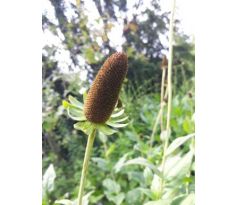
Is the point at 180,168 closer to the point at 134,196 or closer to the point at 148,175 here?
the point at 148,175

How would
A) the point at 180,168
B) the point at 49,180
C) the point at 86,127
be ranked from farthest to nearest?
the point at 49,180
the point at 180,168
the point at 86,127

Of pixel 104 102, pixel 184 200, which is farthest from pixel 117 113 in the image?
pixel 184 200

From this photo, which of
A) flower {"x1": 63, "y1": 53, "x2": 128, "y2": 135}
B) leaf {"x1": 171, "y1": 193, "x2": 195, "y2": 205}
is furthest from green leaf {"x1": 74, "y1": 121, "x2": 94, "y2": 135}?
leaf {"x1": 171, "y1": 193, "x2": 195, "y2": 205}

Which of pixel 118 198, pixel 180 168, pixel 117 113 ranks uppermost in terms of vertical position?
pixel 117 113

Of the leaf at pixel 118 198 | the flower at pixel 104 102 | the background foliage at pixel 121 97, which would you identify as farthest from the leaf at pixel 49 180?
the flower at pixel 104 102

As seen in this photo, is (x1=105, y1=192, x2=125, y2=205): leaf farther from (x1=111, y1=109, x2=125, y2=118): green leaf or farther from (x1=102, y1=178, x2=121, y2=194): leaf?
(x1=111, y1=109, x2=125, y2=118): green leaf
